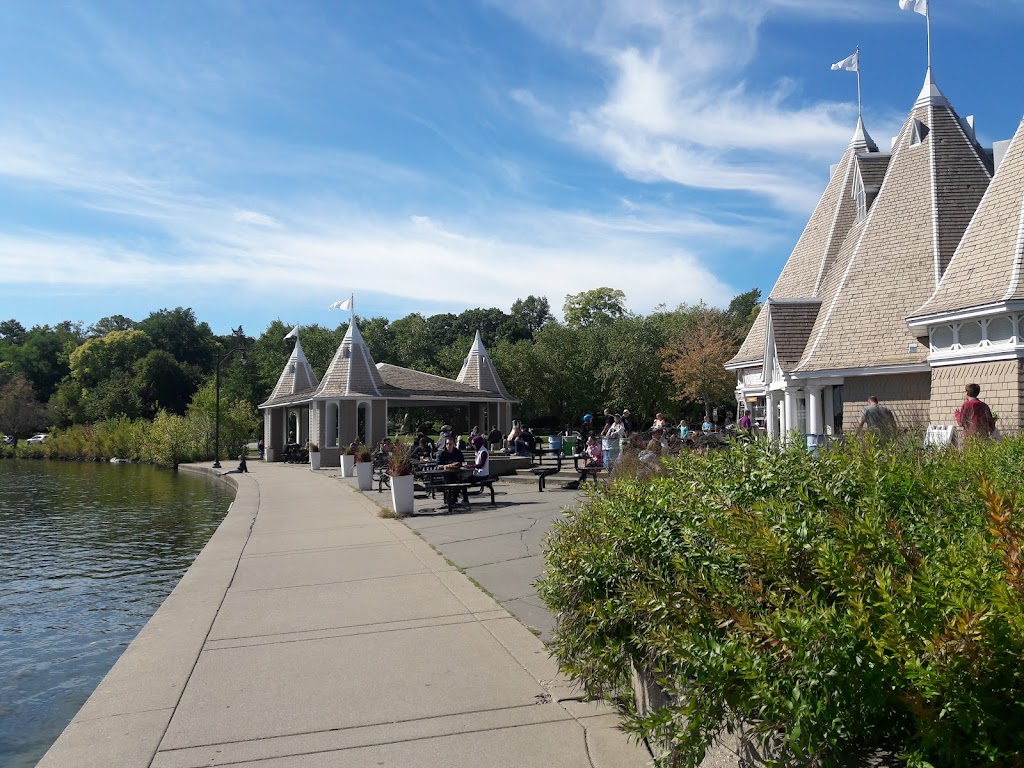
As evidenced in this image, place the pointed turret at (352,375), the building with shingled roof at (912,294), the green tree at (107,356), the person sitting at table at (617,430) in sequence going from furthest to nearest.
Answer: the green tree at (107,356) < the pointed turret at (352,375) < the person sitting at table at (617,430) < the building with shingled roof at (912,294)

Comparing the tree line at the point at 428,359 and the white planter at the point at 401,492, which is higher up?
the tree line at the point at 428,359

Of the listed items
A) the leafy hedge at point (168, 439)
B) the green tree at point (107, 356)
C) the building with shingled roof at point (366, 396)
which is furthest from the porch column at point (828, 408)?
the green tree at point (107, 356)

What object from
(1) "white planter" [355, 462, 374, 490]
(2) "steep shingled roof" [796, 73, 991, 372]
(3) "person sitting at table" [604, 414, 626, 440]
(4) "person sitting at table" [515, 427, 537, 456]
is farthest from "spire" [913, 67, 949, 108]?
(1) "white planter" [355, 462, 374, 490]

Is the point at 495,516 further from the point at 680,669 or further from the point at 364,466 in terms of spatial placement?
the point at 680,669

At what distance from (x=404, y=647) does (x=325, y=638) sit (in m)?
0.81

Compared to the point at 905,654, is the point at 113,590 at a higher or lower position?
lower

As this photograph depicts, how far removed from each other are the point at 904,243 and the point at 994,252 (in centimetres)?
411

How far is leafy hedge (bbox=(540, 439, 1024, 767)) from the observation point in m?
2.21

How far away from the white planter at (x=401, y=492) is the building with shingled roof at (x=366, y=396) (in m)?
18.8

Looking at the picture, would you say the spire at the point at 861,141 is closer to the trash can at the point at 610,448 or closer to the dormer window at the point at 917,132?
the dormer window at the point at 917,132

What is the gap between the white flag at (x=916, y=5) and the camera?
19.0m

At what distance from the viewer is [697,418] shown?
56.5 metres

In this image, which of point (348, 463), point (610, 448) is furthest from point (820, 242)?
point (348, 463)

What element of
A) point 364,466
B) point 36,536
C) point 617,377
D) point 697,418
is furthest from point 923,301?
point 697,418
